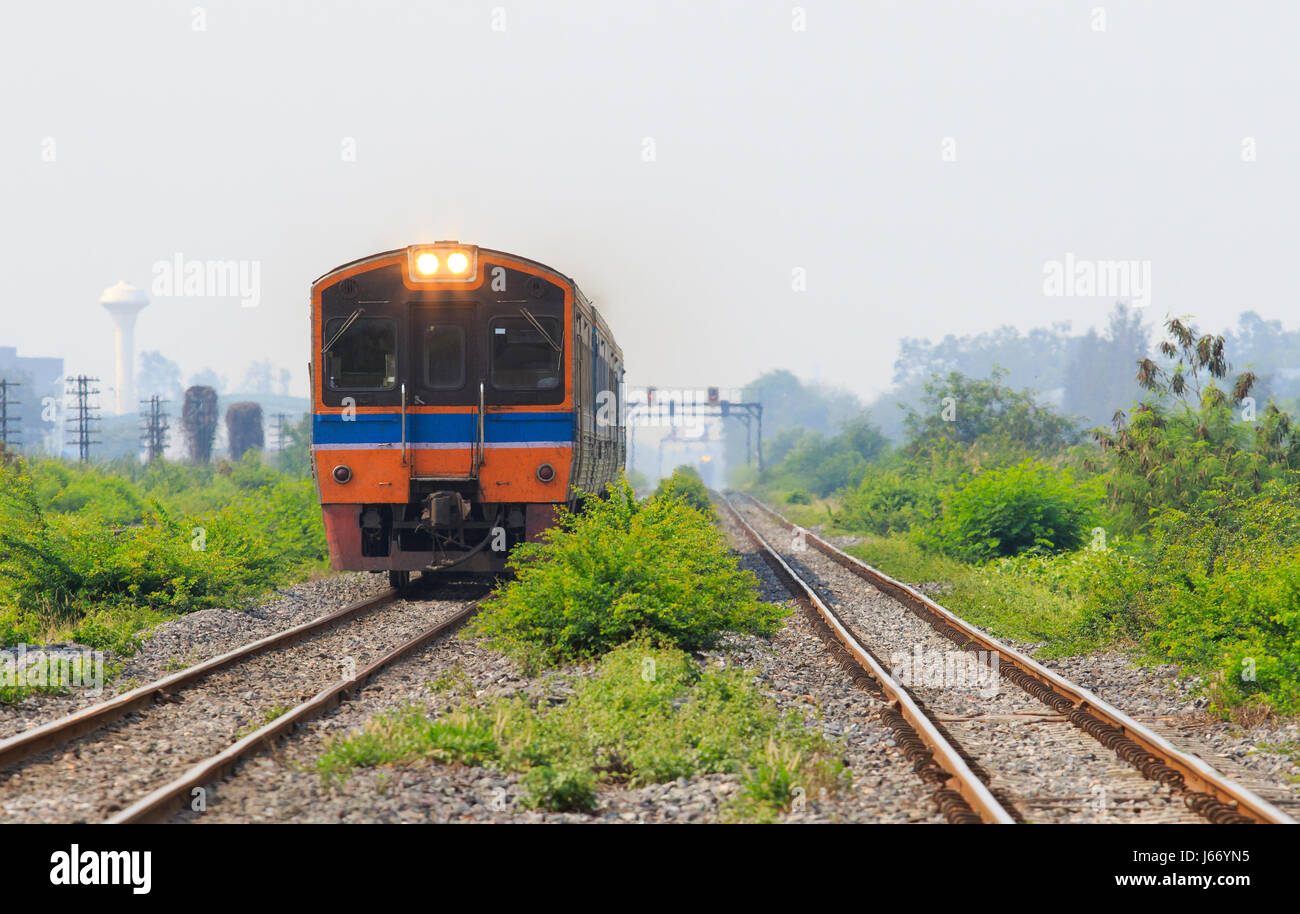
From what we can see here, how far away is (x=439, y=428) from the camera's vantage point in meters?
12.8

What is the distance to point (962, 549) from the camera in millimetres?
18781

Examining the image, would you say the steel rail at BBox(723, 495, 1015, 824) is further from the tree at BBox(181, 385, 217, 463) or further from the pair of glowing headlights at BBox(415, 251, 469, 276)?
the tree at BBox(181, 385, 217, 463)

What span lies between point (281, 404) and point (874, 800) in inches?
6951

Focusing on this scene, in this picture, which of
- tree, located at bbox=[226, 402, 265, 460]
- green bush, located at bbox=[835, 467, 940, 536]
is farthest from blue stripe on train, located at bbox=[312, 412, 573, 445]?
tree, located at bbox=[226, 402, 265, 460]

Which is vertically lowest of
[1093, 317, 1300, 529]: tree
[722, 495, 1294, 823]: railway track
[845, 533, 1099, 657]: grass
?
[845, 533, 1099, 657]: grass

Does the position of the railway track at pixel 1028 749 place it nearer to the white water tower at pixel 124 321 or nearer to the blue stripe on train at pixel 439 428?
the blue stripe on train at pixel 439 428

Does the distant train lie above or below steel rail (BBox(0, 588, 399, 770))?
above

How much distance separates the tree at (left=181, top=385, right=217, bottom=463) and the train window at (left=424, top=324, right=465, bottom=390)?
52.1 metres

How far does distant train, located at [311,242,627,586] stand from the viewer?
12.7m

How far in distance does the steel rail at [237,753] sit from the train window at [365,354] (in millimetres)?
3797
